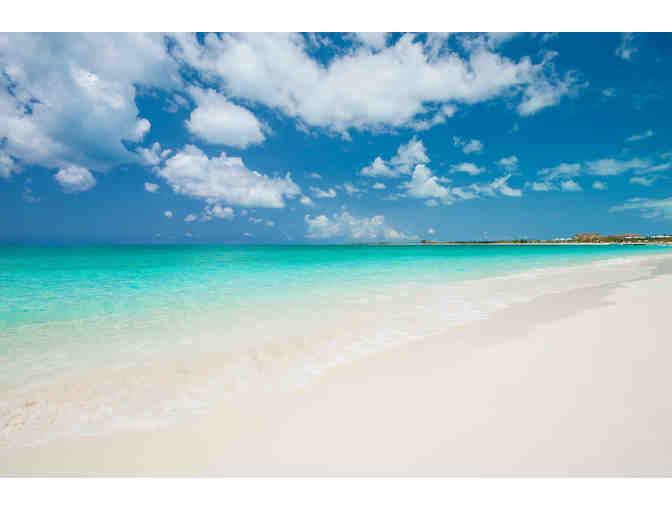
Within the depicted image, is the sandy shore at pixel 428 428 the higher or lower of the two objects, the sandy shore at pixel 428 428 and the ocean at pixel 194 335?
the higher

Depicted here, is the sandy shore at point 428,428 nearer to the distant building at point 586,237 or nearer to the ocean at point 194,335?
the ocean at point 194,335

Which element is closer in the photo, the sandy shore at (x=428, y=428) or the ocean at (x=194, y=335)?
the sandy shore at (x=428, y=428)

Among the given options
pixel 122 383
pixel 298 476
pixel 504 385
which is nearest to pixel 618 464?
pixel 504 385

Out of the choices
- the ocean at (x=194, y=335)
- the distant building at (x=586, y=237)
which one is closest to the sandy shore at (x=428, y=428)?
the ocean at (x=194, y=335)

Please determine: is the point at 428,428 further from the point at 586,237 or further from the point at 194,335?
the point at 586,237

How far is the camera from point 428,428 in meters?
2.87

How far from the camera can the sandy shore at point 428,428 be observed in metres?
2.47

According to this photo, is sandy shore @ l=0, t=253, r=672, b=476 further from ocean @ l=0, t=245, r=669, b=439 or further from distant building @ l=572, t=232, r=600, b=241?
distant building @ l=572, t=232, r=600, b=241

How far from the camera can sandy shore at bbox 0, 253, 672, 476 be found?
247 centimetres

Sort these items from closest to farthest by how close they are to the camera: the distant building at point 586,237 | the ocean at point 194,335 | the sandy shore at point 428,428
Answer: the sandy shore at point 428,428
the ocean at point 194,335
the distant building at point 586,237

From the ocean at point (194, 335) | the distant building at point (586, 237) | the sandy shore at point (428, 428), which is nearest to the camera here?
the sandy shore at point (428, 428)
